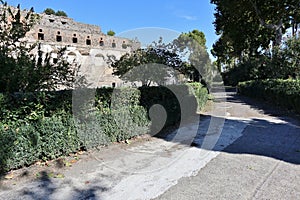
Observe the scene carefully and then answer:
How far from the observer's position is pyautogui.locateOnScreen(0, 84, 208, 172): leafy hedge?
343 centimetres

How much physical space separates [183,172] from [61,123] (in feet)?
7.49

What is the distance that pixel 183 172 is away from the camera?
141 inches

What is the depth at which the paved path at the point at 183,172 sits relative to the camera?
9.45 feet

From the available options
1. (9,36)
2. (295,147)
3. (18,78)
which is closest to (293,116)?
(295,147)

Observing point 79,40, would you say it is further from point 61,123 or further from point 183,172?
point 183,172

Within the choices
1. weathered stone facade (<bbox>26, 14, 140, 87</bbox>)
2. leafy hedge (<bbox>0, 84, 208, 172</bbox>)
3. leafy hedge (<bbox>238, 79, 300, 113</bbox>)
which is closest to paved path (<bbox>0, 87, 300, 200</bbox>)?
leafy hedge (<bbox>0, 84, 208, 172</bbox>)

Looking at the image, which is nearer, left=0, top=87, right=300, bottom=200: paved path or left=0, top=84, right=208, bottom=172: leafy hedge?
left=0, top=87, right=300, bottom=200: paved path

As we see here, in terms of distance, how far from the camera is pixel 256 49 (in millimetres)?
26938

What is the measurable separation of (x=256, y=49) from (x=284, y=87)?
1812 cm

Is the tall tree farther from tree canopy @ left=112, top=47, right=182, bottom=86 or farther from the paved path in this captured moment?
the paved path

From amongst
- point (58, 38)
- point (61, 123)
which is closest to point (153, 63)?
point (61, 123)

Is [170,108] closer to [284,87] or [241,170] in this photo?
[241,170]

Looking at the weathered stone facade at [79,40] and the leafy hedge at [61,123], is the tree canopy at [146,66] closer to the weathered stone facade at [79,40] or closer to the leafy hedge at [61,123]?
the leafy hedge at [61,123]

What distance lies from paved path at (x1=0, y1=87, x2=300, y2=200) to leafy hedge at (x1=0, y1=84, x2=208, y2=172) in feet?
1.24
